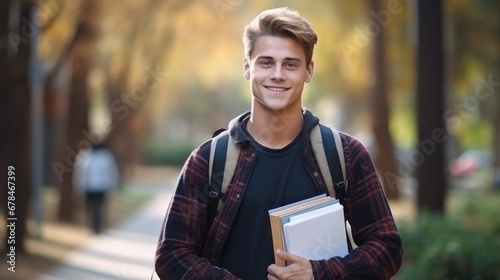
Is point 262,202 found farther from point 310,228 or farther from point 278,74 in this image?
point 278,74

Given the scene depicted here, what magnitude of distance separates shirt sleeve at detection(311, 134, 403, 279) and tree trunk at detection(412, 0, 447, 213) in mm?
10719

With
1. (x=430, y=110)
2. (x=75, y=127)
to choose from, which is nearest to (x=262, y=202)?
(x=430, y=110)

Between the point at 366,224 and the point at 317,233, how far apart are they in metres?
0.18

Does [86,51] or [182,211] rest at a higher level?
[86,51]

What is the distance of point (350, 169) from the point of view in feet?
11.0

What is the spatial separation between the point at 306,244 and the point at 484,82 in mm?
27123

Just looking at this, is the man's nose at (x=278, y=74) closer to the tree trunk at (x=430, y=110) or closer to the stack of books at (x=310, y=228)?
the stack of books at (x=310, y=228)

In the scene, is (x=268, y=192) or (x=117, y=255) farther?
(x=117, y=255)

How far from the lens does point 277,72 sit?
3.33m

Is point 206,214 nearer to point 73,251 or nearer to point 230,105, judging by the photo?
point 73,251

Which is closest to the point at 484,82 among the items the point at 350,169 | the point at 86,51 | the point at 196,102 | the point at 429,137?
the point at 86,51

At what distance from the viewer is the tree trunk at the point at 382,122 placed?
83.0ft

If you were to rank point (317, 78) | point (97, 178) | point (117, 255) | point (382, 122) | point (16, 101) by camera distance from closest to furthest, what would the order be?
point (117, 255)
point (16, 101)
point (97, 178)
point (382, 122)
point (317, 78)

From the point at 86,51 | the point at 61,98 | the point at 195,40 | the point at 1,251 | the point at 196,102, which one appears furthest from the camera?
the point at 196,102
